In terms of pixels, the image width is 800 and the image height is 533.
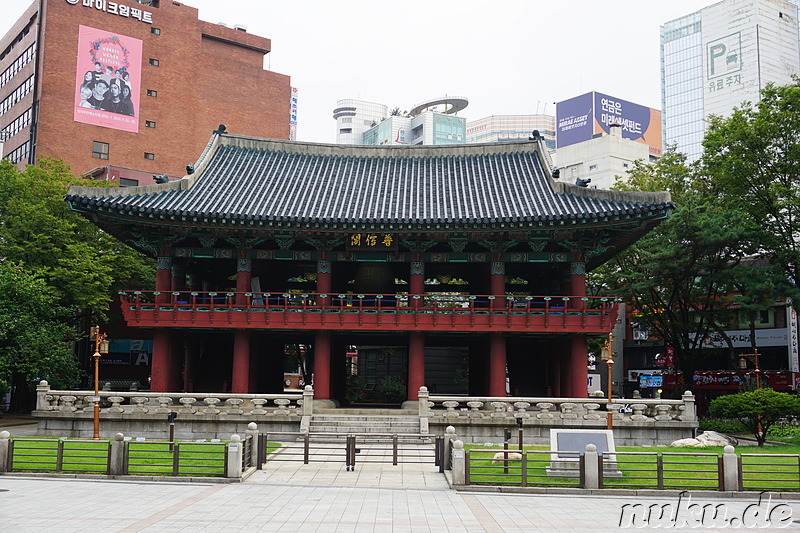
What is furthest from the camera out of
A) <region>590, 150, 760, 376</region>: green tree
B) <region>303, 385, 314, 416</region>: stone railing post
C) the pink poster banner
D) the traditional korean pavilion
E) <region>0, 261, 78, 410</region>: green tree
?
the pink poster banner

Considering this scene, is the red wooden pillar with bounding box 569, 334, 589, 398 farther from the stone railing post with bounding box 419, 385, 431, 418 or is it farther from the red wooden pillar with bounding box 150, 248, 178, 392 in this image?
the red wooden pillar with bounding box 150, 248, 178, 392

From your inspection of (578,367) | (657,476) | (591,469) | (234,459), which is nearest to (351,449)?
(234,459)

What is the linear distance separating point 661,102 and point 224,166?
455ft

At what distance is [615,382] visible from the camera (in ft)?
225

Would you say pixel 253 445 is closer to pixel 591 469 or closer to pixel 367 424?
pixel 367 424

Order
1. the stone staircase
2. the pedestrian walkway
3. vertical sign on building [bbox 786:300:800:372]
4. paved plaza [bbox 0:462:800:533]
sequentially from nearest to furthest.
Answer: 1. paved plaza [bbox 0:462:800:533]
2. the pedestrian walkway
3. the stone staircase
4. vertical sign on building [bbox 786:300:800:372]

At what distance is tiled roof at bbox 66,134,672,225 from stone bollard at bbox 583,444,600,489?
44.1 ft

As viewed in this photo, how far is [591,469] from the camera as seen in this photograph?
19.0 metres

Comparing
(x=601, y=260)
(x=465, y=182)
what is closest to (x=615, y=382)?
(x=601, y=260)

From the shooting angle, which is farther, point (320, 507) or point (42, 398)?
point (42, 398)

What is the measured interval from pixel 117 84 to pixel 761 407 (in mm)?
62341

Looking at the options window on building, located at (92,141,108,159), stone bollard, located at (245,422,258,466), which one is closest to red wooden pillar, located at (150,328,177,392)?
stone bollard, located at (245,422,258,466)

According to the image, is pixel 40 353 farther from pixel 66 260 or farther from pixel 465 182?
pixel 465 182

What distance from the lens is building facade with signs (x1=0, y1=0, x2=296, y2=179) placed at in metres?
65.7
